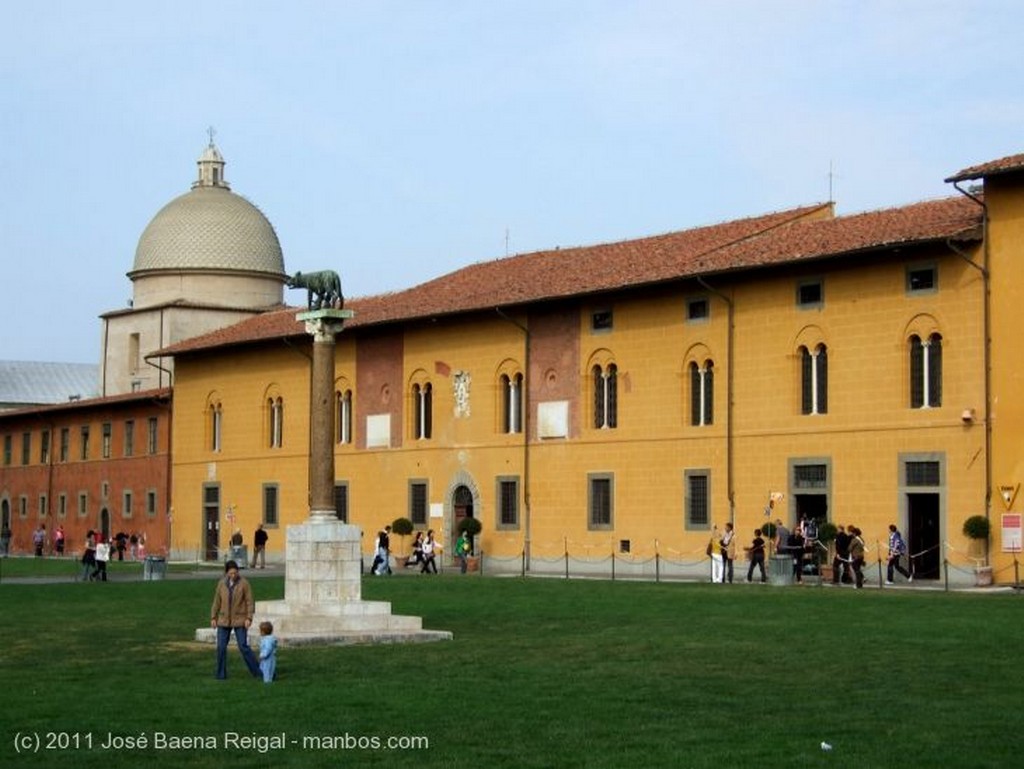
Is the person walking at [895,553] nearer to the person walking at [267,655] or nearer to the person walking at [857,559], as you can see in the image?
the person walking at [857,559]

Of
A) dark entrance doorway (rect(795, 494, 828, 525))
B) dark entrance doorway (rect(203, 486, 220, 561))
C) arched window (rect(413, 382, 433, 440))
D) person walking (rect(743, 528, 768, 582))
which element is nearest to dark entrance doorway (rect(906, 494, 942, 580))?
dark entrance doorway (rect(795, 494, 828, 525))

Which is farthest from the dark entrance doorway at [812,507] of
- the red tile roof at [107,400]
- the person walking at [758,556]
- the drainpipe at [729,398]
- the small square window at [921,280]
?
the red tile roof at [107,400]

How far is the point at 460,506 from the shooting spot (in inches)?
2210

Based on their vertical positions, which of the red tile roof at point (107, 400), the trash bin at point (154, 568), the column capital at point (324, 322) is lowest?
the trash bin at point (154, 568)

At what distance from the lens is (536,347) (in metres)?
53.4

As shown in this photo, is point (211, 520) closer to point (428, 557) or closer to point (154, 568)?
point (428, 557)

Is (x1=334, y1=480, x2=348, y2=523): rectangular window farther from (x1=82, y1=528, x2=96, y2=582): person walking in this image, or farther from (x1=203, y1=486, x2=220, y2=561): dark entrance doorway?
(x1=82, y1=528, x2=96, y2=582): person walking

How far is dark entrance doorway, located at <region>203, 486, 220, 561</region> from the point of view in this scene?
220 feet

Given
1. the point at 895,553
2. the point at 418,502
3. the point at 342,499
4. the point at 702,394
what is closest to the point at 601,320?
the point at 702,394

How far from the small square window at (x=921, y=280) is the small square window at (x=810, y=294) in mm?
2718

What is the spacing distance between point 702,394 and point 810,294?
4.53m

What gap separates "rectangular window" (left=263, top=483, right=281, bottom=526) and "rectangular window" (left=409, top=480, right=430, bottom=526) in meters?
6.94

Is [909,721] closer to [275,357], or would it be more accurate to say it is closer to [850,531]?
[850,531]

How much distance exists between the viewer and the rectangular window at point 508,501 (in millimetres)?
53906
